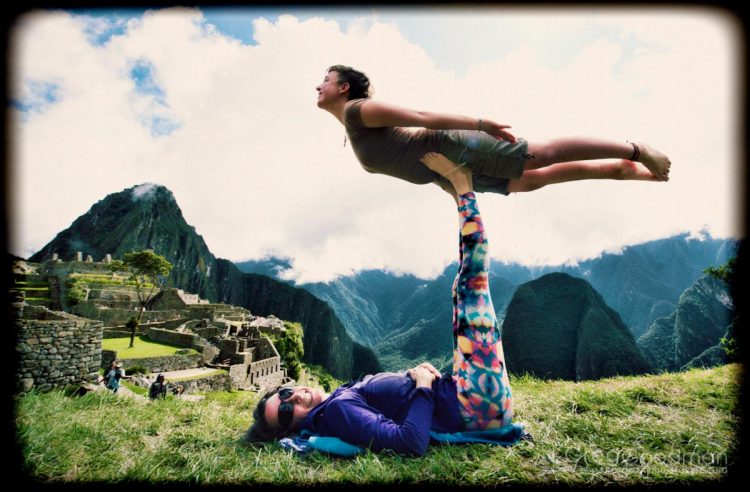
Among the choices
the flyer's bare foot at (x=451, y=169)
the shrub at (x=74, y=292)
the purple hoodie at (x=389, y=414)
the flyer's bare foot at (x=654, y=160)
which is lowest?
the shrub at (x=74, y=292)

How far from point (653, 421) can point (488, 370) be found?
1558 millimetres

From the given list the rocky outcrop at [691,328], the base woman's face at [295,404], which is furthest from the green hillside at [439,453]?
the rocky outcrop at [691,328]

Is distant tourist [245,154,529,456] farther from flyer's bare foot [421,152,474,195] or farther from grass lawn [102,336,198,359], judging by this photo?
grass lawn [102,336,198,359]

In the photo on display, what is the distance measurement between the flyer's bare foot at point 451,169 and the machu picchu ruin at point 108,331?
422 inches

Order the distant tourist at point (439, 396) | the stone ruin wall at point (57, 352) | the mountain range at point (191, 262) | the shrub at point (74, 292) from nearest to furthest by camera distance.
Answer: the distant tourist at point (439, 396) → the stone ruin wall at point (57, 352) → the shrub at point (74, 292) → the mountain range at point (191, 262)

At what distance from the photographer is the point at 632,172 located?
3.24 m

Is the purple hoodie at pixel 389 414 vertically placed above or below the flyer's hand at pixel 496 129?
below

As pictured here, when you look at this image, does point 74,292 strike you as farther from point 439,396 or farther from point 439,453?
point 439,453

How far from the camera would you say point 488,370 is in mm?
2570

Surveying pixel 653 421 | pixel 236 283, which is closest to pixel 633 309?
pixel 236 283

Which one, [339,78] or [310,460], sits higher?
[339,78]

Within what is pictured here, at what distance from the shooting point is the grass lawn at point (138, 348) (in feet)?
77.0

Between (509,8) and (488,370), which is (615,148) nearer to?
(509,8)

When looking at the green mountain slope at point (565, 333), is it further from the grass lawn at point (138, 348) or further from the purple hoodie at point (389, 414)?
the purple hoodie at point (389, 414)
